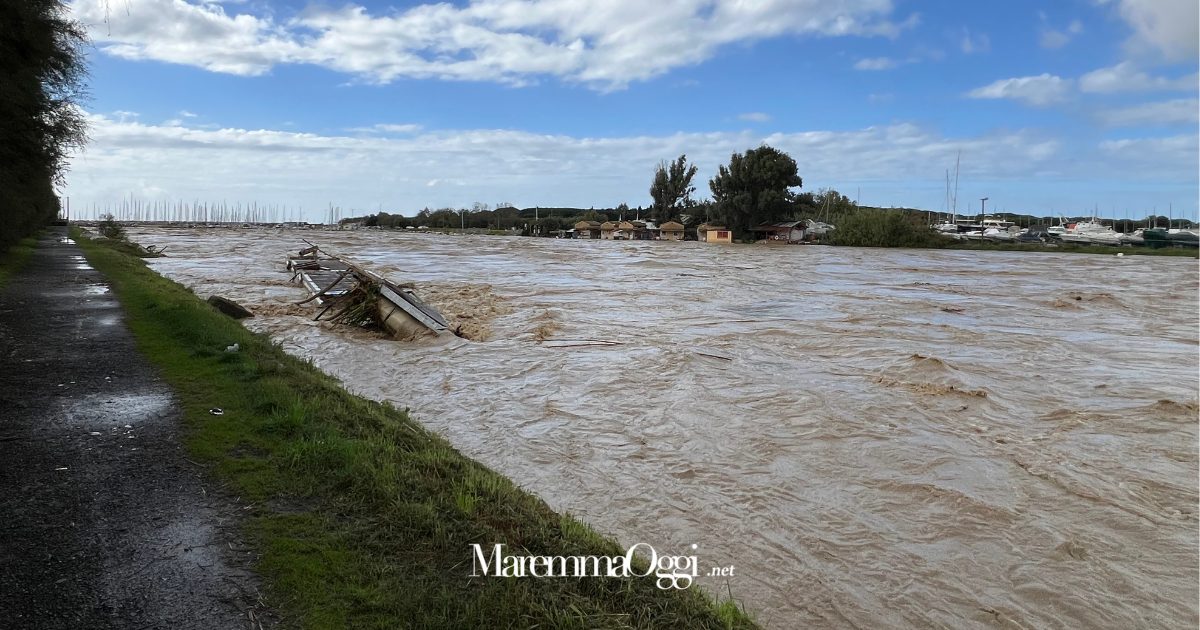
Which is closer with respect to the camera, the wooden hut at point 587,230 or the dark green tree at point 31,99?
the dark green tree at point 31,99

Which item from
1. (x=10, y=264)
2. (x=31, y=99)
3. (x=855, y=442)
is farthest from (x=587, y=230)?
(x=855, y=442)

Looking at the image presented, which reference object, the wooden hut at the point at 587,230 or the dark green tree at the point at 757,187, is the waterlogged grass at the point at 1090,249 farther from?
the wooden hut at the point at 587,230

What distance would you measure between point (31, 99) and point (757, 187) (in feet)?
247

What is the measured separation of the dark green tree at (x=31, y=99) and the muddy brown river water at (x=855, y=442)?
5.56 m

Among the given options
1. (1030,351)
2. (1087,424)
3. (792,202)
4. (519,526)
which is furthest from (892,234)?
(519,526)

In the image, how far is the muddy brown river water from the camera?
4848 mm

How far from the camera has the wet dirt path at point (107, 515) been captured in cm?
312

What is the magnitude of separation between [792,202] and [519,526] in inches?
3329

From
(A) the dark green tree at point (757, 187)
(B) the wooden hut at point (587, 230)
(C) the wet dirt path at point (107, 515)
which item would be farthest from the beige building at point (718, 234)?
(C) the wet dirt path at point (107, 515)

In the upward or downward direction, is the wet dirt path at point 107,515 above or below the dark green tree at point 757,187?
below

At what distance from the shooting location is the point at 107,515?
4008 mm

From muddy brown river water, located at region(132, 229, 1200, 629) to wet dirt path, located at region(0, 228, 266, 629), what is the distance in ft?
8.71

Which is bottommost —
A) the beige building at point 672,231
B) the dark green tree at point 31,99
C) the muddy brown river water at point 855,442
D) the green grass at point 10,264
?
the muddy brown river water at point 855,442

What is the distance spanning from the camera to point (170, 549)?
3619 mm
